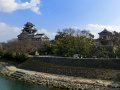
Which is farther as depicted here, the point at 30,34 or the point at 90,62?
the point at 30,34

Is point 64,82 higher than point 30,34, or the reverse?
point 30,34

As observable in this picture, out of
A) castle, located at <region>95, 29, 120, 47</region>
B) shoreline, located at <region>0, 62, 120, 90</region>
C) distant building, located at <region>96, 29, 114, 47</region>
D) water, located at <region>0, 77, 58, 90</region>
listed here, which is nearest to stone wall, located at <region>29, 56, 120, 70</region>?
shoreline, located at <region>0, 62, 120, 90</region>

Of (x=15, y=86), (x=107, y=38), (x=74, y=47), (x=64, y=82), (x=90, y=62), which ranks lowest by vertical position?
(x=15, y=86)

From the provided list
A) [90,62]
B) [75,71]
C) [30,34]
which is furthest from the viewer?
[30,34]

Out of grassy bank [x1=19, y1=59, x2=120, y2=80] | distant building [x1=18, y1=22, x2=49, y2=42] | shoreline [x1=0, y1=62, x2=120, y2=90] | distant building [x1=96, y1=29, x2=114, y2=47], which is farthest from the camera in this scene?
distant building [x1=18, y1=22, x2=49, y2=42]

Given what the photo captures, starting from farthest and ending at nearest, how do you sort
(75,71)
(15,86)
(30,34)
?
(30,34)
(75,71)
(15,86)

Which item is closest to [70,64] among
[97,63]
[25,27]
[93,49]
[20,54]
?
[97,63]

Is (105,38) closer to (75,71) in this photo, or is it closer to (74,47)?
(74,47)

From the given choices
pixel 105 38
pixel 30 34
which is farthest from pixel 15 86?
pixel 30 34

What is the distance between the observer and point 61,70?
37.5m

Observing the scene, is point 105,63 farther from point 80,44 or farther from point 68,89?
point 80,44

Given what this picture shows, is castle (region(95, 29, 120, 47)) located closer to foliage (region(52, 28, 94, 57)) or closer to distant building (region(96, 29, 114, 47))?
distant building (region(96, 29, 114, 47))

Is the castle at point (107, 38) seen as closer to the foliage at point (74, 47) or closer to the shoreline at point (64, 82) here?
the foliage at point (74, 47)

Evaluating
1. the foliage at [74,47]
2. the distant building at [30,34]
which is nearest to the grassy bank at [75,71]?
the foliage at [74,47]
